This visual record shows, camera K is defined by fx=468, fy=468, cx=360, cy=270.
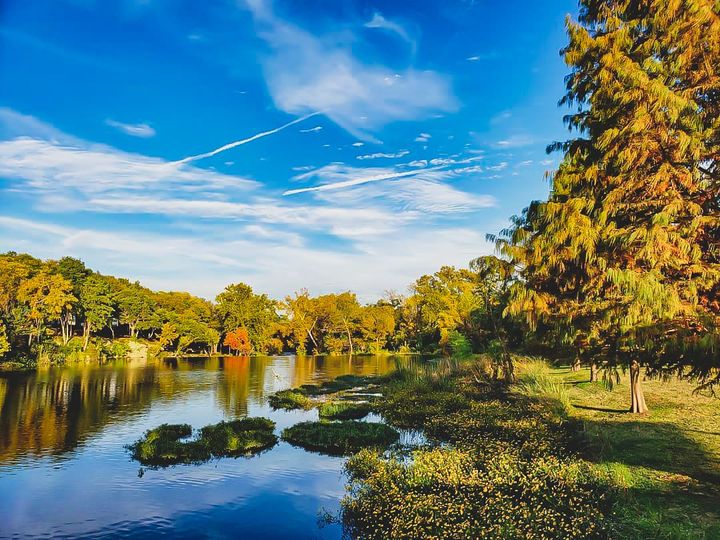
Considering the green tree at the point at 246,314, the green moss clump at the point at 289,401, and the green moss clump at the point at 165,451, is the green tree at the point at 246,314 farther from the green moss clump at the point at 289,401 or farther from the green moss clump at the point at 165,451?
the green moss clump at the point at 165,451

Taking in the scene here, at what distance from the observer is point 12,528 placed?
9570 mm

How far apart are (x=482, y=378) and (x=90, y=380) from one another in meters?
27.0

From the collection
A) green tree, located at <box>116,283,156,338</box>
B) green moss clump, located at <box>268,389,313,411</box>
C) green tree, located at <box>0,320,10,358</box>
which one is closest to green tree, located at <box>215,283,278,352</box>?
green tree, located at <box>116,283,156,338</box>

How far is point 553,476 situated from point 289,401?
17.6m

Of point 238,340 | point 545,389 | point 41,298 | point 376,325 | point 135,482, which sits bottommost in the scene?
point 135,482

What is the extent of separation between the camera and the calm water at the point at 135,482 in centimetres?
988

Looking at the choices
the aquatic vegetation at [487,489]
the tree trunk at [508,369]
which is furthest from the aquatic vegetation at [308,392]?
the aquatic vegetation at [487,489]

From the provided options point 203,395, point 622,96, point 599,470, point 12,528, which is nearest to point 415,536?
point 599,470

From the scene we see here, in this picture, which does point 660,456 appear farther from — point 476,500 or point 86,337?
point 86,337

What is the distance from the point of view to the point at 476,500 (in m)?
9.13

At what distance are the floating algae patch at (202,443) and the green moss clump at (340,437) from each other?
0.96 m

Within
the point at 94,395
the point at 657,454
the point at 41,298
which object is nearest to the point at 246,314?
the point at 41,298

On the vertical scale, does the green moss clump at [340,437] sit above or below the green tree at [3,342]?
below

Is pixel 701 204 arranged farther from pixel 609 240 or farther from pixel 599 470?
pixel 599 470
